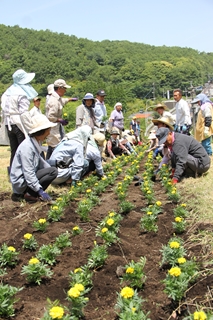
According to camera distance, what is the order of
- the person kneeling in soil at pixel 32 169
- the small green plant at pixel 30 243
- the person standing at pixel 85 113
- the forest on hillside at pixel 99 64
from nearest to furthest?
the small green plant at pixel 30 243
the person kneeling in soil at pixel 32 169
the person standing at pixel 85 113
the forest on hillside at pixel 99 64

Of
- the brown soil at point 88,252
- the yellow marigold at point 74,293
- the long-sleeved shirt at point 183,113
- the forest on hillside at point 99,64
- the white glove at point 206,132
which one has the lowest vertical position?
the brown soil at point 88,252

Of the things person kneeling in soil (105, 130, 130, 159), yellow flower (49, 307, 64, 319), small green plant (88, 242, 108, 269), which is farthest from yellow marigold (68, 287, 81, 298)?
person kneeling in soil (105, 130, 130, 159)

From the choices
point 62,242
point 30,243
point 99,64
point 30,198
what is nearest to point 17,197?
point 30,198

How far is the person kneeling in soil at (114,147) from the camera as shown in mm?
10820

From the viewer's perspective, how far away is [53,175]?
5773 mm

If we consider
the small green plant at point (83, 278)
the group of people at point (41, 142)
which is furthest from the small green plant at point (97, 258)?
the group of people at point (41, 142)

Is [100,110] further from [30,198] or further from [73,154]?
[30,198]

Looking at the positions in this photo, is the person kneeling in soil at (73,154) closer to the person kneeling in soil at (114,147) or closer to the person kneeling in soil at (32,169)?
the person kneeling in soil at (32,169)

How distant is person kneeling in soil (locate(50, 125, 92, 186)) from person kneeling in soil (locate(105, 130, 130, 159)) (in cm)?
387

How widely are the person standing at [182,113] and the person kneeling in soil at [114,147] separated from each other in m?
2.76

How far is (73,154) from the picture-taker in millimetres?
6750

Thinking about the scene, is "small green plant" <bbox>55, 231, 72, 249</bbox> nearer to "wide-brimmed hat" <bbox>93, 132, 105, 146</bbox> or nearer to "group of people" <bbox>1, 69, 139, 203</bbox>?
"group of people" <bbox>1, 69, 139, 203</bbox>

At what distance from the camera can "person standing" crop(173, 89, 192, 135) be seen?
27.1 feet

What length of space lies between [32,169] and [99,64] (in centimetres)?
8828
